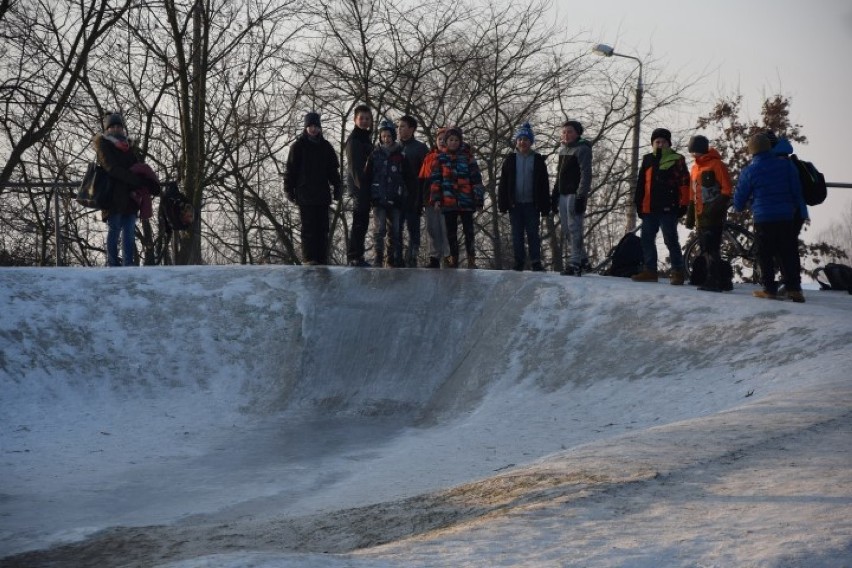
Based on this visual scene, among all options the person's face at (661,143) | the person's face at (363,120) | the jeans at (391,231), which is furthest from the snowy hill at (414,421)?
the person's face at (363,120)

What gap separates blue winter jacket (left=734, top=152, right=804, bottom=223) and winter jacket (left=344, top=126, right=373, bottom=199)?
4471 mm

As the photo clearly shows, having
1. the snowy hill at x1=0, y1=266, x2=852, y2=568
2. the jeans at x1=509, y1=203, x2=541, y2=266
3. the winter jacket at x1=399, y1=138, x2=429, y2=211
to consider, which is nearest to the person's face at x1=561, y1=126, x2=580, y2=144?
the jeans at x1=509, y1=203, x2=541, y2=266

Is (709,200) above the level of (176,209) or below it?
below

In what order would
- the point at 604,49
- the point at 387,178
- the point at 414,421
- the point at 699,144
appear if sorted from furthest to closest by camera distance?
the point at 604,49
the point at 387,178
the point at 699,144
the point at 414,421

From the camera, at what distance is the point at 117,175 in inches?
491

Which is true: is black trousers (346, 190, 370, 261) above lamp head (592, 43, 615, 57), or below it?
below

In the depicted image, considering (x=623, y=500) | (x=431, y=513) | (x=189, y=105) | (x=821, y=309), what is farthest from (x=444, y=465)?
(x=189, y=105)

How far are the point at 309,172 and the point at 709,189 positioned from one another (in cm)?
460

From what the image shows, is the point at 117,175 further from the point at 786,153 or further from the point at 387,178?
the point at 786,153

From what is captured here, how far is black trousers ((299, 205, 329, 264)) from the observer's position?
1301 centimetres

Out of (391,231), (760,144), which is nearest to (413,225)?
(391,231)

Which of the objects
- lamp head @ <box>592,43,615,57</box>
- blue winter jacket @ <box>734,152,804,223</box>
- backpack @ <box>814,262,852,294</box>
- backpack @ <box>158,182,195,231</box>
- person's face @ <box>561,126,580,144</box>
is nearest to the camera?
blue winter jacket @ <box>734,152,804,223</box>

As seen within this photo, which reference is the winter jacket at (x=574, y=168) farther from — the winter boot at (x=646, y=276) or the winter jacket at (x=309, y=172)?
the winter jacket at (x=309, y=172)

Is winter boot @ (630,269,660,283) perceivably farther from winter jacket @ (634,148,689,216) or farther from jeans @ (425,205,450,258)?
jeans @ (425,205,450,258)
